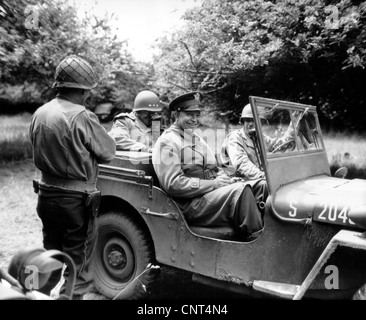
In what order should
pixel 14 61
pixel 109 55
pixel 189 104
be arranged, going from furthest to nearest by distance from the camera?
1. pixel 109 55
2. pixel 14 61
3. pixel 189 104

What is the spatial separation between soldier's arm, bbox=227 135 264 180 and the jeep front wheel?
1.44 metres

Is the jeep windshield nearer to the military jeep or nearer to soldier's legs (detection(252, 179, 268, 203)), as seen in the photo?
the military jeep

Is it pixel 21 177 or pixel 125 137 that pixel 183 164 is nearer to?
pixel 125 137

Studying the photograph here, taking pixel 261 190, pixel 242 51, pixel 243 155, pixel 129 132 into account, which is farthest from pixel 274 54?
pixel 261 190

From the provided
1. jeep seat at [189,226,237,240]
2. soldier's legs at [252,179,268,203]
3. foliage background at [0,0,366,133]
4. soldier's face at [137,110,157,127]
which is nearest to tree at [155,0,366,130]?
foliage background at [0,0,366,133]

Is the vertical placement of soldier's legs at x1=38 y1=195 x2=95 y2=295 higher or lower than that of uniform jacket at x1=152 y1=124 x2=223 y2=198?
lower

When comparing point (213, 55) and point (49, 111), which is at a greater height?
point (213, 55)

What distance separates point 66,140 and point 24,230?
120 inches

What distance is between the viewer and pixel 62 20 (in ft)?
30.8

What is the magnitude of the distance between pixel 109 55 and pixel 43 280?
10961 millimetres

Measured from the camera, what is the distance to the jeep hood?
2.67 m

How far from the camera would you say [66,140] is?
277cm

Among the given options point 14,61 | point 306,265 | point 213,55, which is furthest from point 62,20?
point 306,265

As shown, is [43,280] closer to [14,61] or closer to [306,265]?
[306,265]
